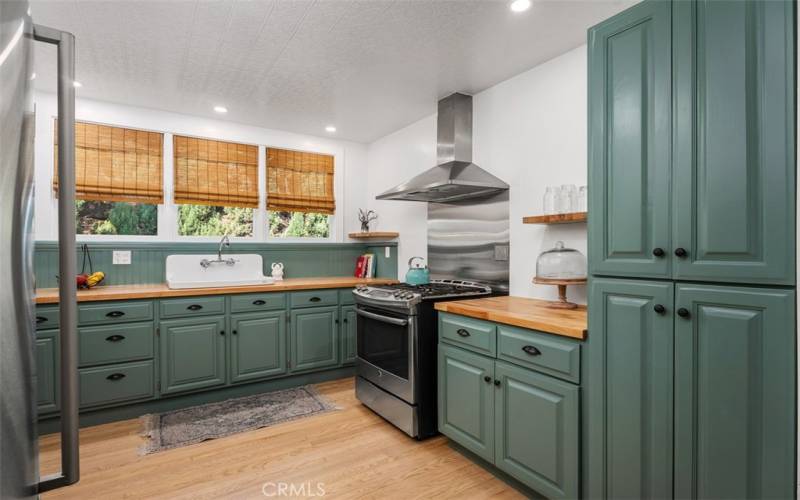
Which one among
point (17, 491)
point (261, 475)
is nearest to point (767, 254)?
point (17, 491)

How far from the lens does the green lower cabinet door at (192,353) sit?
310 centimetres

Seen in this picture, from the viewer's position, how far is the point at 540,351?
6.36 ft

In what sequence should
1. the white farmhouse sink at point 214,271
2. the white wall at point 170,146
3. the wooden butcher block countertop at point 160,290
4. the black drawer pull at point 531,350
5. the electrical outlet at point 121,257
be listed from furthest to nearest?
1. the white farmhouse sink at point 214,271
2. the electrical outlet at point 121,257
3. the white wall at point 170,146
4. the wooden butcher block countertop at point 160,290
5. the black drawer pull at point 531,350

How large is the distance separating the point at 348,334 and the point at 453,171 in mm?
1900

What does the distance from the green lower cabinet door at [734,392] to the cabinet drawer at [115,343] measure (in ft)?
10.8

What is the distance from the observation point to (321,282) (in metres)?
3.88

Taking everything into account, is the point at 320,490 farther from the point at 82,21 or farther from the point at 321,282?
the point at 82,21

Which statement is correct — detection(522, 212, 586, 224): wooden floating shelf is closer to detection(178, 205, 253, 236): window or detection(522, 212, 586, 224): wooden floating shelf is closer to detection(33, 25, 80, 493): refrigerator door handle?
detection(33, 25, 80, 493): refrigerator door handle

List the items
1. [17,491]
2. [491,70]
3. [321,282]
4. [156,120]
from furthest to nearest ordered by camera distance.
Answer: [321,282], [156,120], [491,70], [17,491]

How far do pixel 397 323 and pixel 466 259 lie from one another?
3.06ft

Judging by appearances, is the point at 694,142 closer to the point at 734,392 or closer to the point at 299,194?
the point at 734,392

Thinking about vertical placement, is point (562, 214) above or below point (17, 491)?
above

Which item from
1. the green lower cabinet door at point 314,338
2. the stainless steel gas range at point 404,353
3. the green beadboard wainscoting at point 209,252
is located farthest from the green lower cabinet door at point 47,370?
the stainless steel gas range at point 404,353

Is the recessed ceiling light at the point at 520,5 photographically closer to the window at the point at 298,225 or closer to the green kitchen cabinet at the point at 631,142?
the green kitchen cabinet at the point at 631,142
